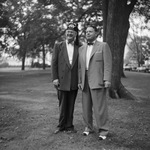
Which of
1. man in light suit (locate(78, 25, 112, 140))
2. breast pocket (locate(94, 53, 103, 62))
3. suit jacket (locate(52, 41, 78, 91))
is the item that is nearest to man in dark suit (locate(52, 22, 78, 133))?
suit jacket (locate(52, 41, 78, 91))

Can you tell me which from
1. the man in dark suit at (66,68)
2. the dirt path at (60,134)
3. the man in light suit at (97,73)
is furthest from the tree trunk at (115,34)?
the man in light suit at (97,73)

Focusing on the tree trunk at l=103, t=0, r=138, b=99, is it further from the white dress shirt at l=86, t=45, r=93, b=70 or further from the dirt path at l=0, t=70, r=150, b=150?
the white dress shirt at l=86, t=45, r=93, b=70

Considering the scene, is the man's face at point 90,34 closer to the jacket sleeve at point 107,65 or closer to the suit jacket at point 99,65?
the suit jacket at point 99,65

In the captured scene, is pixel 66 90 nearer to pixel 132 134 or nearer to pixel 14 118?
pixel 132 134

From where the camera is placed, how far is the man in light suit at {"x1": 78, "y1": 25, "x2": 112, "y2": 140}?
13.4ft

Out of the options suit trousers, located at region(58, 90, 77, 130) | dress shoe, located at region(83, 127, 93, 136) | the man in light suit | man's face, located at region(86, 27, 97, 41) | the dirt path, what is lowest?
the dirt path

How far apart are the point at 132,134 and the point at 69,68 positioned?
204 centimetres

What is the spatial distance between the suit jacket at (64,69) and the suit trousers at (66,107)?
19cm

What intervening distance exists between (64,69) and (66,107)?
2.90ft

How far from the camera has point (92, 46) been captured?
168 inches

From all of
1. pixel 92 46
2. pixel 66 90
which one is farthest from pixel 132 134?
pixel 92 46

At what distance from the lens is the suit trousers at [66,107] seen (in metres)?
4.52

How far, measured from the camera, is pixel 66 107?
459 centimetres

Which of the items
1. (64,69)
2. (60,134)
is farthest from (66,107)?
(64,69)
